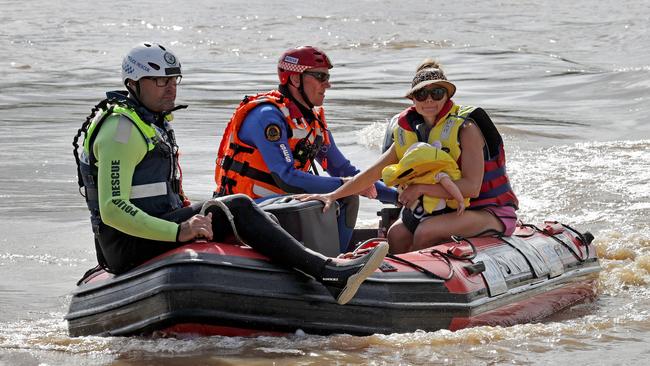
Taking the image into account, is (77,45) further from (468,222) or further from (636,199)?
(468,222)

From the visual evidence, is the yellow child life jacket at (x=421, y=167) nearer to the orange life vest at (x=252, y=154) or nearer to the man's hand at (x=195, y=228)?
→ the orange life vest at (x=252, y=154)

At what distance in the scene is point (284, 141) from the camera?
6215 millimetres

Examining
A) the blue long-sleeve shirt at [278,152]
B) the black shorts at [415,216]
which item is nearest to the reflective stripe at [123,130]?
the blue long-sleeve shirt at [278,152]

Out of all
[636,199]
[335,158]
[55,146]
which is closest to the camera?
[335,158]

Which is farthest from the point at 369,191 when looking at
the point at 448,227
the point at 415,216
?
the point at 448,227

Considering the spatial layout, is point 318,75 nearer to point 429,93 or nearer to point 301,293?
point 429,93

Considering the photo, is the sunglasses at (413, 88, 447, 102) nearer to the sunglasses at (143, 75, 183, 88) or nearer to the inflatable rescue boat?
the inflatable rescue boat

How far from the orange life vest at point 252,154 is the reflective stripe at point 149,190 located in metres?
1.00

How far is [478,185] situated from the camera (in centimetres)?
597

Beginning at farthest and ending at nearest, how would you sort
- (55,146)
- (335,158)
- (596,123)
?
(596,123) < (55,146) < (335,158)

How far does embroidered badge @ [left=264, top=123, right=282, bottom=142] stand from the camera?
6.18 meters

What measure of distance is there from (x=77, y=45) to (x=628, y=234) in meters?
18.3

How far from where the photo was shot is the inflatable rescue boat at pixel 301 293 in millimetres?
5168

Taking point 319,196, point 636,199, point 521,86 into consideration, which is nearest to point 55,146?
point 636,199
